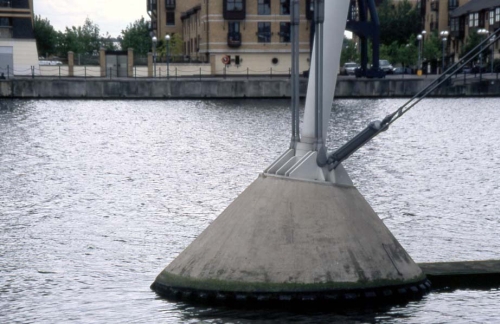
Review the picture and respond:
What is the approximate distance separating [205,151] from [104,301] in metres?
29.0

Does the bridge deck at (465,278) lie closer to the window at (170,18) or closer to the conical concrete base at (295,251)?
the conical concrete base at (295,251)

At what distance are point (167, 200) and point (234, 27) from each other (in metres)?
82.8

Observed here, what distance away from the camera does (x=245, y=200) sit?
531 inches

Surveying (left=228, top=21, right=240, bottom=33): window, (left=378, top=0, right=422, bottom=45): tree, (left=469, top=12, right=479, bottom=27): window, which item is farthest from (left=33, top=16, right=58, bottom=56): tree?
(left=469, top=12, right=479, bottom=27): window

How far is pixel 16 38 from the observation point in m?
100

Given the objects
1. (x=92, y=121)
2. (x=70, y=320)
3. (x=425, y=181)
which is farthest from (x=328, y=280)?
(x=92, y=121)

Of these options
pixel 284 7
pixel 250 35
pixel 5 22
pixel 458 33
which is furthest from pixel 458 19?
pixel 5 22

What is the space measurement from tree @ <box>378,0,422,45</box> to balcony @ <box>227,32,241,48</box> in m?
53.0

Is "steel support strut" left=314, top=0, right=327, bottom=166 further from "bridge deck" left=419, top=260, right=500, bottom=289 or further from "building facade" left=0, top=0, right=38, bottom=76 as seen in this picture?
"building facade" left=0, top=0, right=38, bottom=76

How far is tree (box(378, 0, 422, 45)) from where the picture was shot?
157 m

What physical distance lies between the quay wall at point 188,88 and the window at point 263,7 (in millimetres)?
25155

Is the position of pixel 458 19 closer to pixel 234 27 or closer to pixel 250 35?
pixel 250 35

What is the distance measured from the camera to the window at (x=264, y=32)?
10731cm

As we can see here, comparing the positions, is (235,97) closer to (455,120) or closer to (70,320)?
(455,120)
